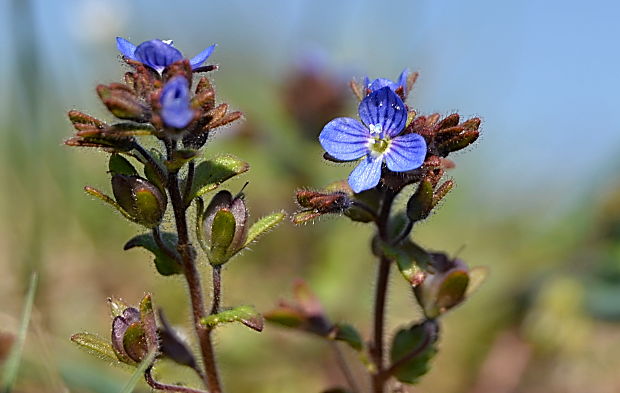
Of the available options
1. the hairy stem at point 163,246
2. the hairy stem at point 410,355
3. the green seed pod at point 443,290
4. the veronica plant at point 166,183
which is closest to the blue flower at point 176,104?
the veronica plant at point 166,183

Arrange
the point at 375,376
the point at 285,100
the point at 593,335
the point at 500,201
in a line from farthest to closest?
the point at 500,201
the point at 285,100
the point at 593,335
the point at 375,376

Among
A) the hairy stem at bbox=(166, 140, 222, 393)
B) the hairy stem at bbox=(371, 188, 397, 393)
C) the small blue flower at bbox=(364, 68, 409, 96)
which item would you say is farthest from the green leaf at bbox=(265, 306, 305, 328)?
the small blue flower at bbox=(364, 68, 409, 96)

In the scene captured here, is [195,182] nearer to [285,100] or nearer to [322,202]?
[322,202]

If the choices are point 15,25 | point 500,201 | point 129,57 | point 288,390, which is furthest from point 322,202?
point 500,201

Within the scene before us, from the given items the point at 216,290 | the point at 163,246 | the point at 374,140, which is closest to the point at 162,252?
the point at 163,246

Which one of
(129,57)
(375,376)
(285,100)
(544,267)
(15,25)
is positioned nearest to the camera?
(129,57)

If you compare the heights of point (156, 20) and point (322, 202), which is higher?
point (156, 20)

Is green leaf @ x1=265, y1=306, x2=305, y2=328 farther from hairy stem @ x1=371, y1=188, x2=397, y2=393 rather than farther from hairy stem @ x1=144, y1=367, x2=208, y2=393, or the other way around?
hairy stem @ x1=144, y1=367, x2=208, y2=393
